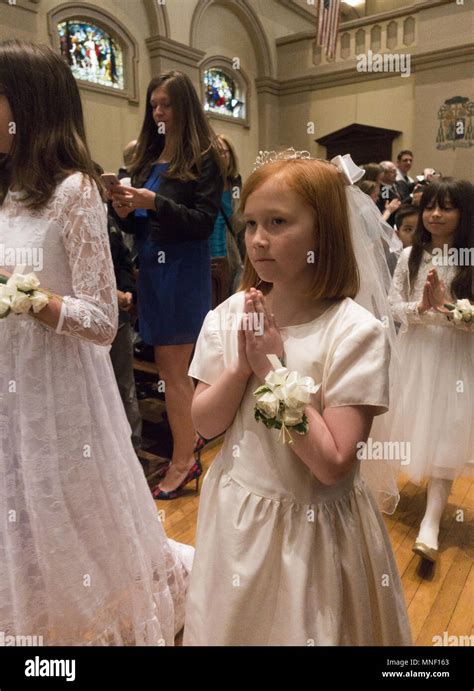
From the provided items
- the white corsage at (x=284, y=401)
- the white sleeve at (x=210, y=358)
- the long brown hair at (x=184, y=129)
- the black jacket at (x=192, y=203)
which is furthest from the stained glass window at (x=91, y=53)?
the white corsage at (x=284, y=401)

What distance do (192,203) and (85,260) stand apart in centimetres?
114

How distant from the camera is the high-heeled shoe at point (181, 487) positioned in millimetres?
2662

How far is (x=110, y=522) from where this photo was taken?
1.52 m

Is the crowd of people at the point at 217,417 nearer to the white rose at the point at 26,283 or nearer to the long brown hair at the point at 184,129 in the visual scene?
the white rose at the point at 26,283

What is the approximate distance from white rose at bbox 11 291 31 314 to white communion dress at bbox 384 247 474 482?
5.35 ft

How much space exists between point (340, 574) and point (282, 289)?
604mm

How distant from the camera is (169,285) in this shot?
8.14 ft

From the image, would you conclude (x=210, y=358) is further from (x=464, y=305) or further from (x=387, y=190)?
(x=387, y=190)

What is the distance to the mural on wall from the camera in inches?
286

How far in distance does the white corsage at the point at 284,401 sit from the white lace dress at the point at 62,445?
2.06ft

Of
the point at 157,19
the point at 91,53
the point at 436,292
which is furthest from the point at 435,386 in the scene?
the point at 157,19

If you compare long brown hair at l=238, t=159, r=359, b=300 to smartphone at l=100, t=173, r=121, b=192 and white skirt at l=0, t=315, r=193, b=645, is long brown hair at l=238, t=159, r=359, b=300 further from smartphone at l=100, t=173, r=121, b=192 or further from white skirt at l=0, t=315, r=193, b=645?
smartphone at l=100, t=173, r=121, b=192

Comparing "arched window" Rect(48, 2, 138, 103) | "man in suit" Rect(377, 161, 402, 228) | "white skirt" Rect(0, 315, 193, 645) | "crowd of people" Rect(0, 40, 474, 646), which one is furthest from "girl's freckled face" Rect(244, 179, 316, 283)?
"arched window" Rect(48, 2, 138, 103)

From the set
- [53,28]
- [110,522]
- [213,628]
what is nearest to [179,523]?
[110,522]
